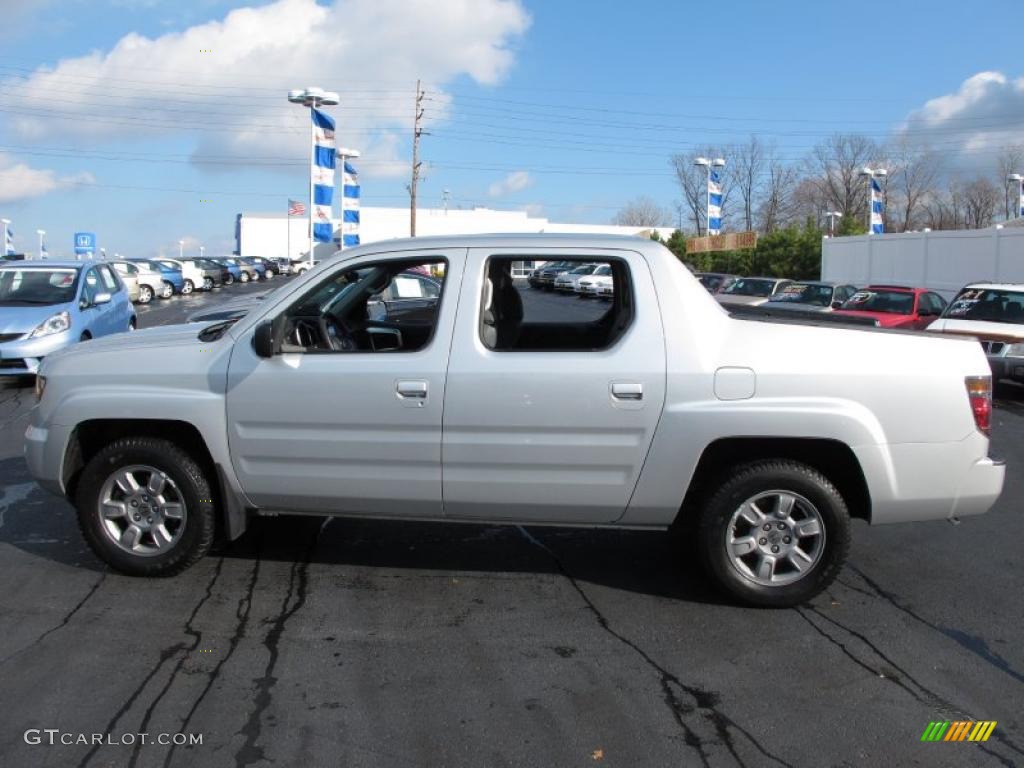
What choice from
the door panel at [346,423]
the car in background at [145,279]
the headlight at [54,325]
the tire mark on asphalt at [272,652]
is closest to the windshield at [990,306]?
the tire mark on asphalt at [272,652]

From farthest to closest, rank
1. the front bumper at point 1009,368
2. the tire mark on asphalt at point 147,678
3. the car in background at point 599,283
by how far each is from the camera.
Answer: the front bumper at point 1009,368 < the car in background at point 599,283 < the tire mark on asphalt at point 147,678

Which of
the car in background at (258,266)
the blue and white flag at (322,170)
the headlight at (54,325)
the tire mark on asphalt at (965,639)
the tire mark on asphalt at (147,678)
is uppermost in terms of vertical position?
the blue and white flag at (322,170)

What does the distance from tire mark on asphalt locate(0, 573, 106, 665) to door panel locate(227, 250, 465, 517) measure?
1049 mm

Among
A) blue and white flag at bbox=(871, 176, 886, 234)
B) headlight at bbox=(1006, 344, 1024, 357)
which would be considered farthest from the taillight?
blue and white flag at bbox=(871, 176, 886, 234)

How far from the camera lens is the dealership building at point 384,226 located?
72.6 metres

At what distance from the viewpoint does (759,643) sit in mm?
4523

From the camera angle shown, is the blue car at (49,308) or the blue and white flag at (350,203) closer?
the blue car at (49,308)

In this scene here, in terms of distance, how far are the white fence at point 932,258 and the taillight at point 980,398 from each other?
1038 inches

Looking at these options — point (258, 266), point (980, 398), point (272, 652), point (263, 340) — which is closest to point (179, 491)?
point (263, 340)

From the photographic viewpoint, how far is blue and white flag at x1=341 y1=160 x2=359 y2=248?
97.7 feet

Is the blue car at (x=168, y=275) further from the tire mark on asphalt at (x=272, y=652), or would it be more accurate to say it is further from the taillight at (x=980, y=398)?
the taillight at (x=980, y=398)

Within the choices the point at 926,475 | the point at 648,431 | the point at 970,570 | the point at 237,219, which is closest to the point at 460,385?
the point at 648,431

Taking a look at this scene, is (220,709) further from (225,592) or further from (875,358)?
(875,358)

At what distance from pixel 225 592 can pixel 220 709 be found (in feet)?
4.60
